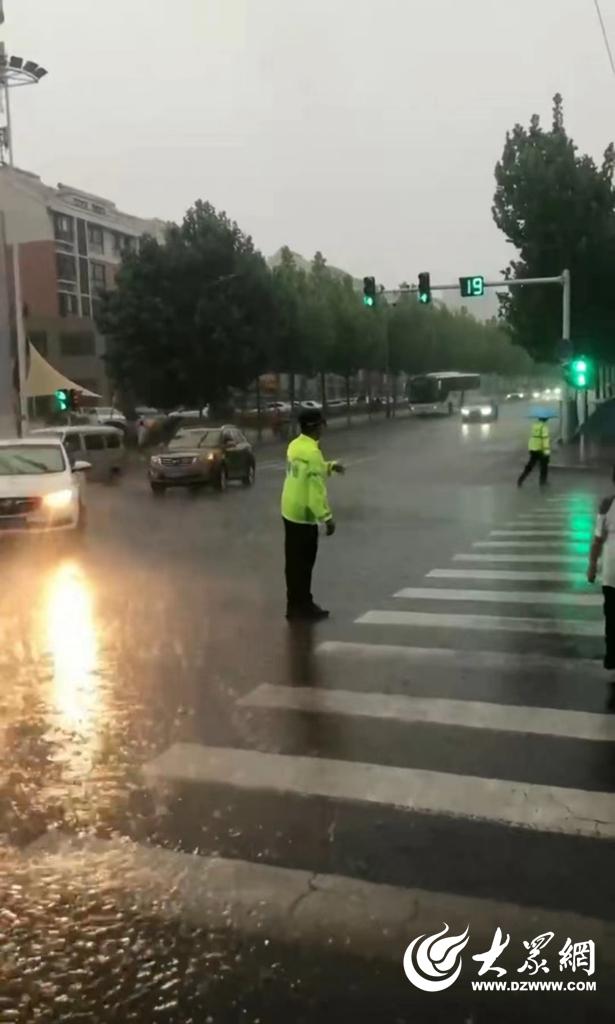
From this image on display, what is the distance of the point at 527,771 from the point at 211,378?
43.1 metres

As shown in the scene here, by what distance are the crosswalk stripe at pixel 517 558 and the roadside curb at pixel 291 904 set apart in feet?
28.4

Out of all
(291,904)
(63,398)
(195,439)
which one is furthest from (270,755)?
(63,398)

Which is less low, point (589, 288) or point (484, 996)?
point (589, 288)

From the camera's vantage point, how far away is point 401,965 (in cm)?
353

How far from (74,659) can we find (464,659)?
9.43ft

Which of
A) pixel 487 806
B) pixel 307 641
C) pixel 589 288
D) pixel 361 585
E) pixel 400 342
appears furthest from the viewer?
pixel 400 342

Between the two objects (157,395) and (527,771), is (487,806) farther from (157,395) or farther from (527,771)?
(157,395)

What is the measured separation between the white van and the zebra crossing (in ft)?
70.1

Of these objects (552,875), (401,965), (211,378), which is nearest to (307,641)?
(552,875)

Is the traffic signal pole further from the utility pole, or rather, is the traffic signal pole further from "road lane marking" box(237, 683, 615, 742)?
"road lane marking" box(237, 683, 615, 742)

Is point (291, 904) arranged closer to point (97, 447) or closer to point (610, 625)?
point (610, 625)

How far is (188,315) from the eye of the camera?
1843 inches

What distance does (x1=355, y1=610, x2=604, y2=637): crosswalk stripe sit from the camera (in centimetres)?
871

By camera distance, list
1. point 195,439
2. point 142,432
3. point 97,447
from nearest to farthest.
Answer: point 195,439 < point 97,447 < point 142,432
